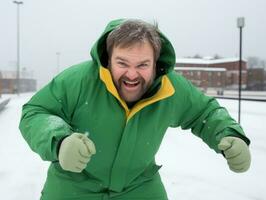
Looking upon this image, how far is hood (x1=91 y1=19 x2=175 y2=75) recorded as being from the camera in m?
2.68

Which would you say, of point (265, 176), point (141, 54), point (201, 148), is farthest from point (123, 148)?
point (201, 148)

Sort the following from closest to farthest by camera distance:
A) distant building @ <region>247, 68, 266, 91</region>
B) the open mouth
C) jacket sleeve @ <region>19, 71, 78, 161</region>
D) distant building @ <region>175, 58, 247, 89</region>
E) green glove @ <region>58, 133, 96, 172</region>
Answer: green glove @ <region>58, 133, 96, 172</region> < jacket sleeve @ <region>19, 71, 78, 161</region> < the open mouth < distant building @ <region>247, 68, 266, 91</region> < distant building @ <region>175, 58, 247, 89</region>

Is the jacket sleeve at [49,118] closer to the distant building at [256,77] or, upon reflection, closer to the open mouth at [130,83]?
the open mouth at [130,83]

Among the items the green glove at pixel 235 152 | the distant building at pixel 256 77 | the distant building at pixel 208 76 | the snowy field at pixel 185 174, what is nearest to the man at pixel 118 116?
the green glove at pixel 235 152

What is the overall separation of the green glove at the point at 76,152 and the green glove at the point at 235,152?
81cm

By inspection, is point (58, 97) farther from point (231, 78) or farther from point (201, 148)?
point (231, 78)

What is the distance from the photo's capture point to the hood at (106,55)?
2684 mm

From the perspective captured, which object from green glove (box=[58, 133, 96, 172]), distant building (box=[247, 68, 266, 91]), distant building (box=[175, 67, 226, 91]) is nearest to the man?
green glove (box=[58, 133, 96, 172])

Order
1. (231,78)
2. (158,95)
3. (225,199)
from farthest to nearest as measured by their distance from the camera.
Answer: (231,78) < (225,199) < (158,95)

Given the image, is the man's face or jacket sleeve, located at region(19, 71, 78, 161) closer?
jacket sleeve, located at region(19, 71, 78, 161)

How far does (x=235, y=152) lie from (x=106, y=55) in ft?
3.29

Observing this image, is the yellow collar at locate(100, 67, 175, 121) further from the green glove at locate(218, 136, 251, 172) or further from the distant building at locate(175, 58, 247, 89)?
the distant building at locate(175, 58, 247, 89)

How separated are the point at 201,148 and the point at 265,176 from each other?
2.52 meters

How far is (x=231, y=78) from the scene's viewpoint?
274ft
